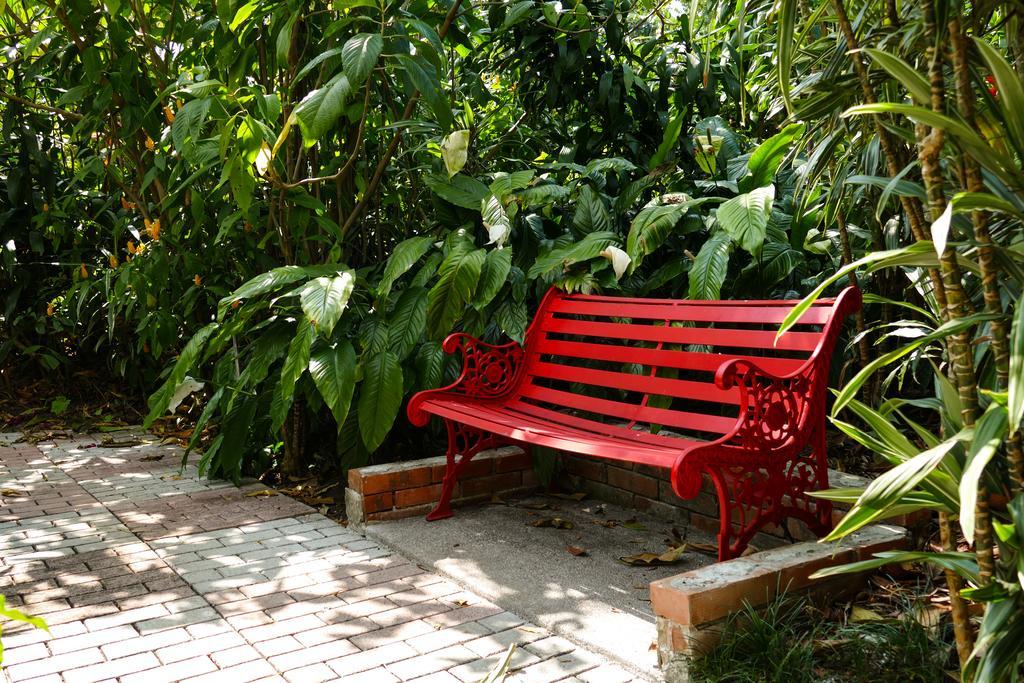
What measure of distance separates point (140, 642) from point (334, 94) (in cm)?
218

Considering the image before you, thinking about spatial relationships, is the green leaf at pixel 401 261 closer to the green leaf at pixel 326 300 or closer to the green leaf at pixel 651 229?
the green leaf at pixel 326 300

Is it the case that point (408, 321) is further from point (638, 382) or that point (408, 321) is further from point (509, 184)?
point (638, 382)

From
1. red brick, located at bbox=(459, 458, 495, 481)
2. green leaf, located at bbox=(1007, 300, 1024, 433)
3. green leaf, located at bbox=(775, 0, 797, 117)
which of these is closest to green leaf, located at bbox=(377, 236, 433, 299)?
red brick, located at bbox=(459, 458, 495, 481)

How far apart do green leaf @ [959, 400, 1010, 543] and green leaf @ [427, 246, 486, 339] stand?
2584mm

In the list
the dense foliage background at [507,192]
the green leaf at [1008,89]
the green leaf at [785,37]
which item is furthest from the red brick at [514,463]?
the green leaf at [1008,89]

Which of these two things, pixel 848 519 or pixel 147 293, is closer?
pixel 848 519

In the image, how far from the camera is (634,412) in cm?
384

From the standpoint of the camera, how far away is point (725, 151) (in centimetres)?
479

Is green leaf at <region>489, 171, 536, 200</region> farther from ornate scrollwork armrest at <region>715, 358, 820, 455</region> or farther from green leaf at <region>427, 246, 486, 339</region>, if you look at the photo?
ornate scrollwork armrest at <region>715, 358, 820, 455</region>

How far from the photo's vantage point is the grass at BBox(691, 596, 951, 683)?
242 cm

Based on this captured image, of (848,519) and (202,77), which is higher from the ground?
(202,77)

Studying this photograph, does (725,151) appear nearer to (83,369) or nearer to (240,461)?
(240,461)

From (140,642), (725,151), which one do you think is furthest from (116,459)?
(725,151)

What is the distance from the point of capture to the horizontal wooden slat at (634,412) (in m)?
3.47
